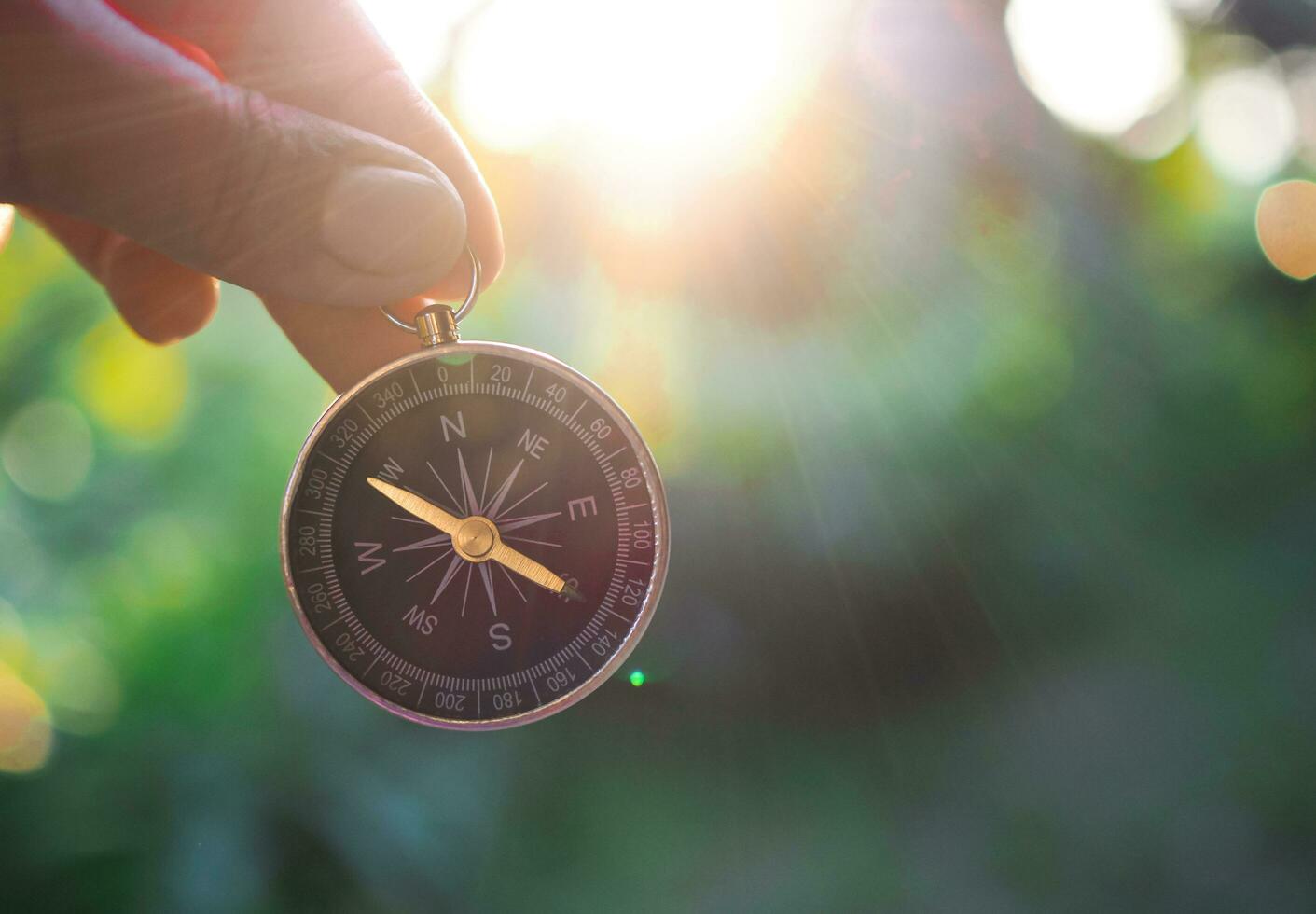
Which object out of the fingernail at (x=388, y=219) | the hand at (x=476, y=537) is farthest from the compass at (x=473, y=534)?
the fingernail at (x=388, y=219)

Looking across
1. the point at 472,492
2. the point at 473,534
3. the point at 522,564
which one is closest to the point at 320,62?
the point at 472,492

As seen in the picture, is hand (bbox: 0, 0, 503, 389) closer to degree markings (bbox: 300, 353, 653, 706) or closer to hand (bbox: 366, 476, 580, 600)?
degree markings (bbox: 300, 353, 653, 706)

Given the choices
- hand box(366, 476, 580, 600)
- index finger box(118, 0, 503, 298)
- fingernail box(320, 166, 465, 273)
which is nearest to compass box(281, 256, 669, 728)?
hand box(366, 476, 580, 600)

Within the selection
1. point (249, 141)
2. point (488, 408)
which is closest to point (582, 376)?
point (488, 408)

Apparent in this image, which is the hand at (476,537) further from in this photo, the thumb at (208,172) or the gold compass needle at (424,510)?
the thumb at (208,172)

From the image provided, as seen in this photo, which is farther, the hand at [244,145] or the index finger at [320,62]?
the index finger at [320,62]

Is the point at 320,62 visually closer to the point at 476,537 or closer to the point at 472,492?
the point at 472,492

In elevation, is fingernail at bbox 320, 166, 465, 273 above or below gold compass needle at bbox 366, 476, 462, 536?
above

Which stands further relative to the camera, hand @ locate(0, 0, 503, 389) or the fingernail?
the fingernail
